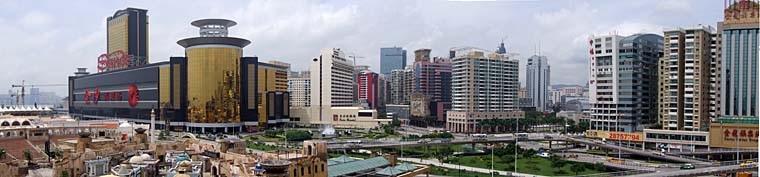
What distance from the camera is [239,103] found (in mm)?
12164

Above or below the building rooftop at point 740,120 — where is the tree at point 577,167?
below

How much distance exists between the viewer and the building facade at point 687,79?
330 inches

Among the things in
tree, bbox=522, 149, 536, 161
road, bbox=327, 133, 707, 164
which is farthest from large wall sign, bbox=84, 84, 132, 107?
tree, bbox=522, 149, 536, 161

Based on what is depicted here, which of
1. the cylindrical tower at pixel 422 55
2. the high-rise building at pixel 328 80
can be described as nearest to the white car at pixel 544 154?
the high-rise building at pixel 328 80

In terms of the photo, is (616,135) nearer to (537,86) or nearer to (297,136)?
(297,136)

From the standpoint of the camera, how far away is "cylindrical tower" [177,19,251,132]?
11.9 m

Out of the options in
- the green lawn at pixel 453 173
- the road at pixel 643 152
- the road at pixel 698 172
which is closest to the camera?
the road at pixel 698 172

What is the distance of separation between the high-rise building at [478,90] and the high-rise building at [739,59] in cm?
549

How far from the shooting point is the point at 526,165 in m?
6.90

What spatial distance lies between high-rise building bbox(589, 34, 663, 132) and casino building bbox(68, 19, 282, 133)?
6.98 m

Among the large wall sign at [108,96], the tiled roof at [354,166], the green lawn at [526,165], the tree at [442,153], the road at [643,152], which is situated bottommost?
the green lawn at [526,165]

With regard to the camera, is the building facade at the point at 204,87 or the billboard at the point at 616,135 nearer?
the billboard at the point at 616,135

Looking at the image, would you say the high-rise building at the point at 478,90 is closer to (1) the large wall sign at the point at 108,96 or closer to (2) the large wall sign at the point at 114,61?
(1) the large wall sign at the point at 108,96

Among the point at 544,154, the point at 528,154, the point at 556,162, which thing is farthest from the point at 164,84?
the point at 556,162
